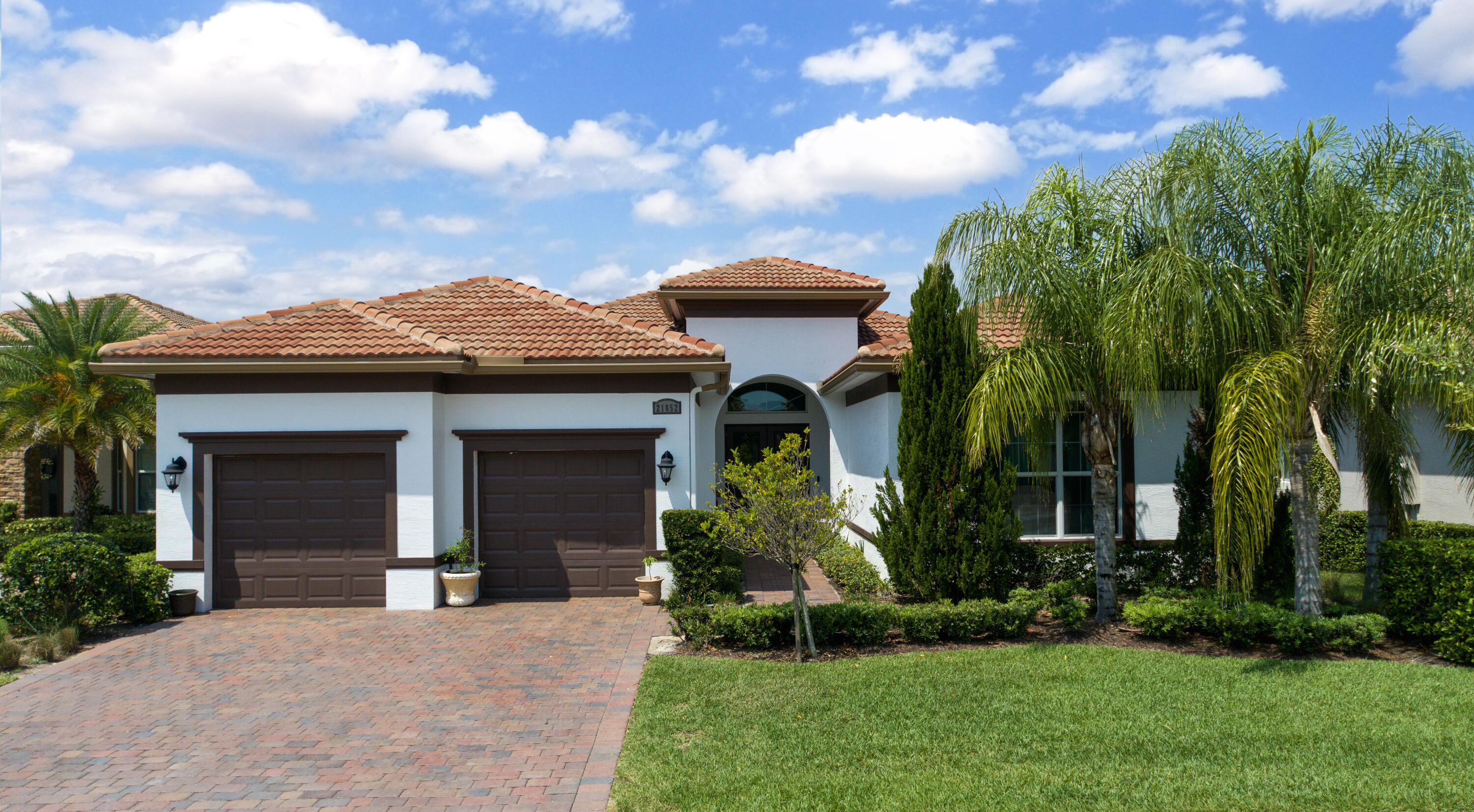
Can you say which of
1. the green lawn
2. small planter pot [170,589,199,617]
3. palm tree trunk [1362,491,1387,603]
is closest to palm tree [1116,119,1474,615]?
the green lawn

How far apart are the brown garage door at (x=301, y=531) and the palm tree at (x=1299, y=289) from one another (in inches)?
389

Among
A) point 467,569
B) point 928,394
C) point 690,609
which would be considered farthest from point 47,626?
point 928,394

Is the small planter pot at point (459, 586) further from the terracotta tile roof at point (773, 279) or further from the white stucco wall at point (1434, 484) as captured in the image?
the white stucco wall at point (1434, 484)

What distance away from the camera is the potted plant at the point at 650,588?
11477 mm

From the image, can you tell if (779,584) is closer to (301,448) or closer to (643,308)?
(301,448)

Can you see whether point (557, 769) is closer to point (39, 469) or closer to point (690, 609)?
point (690, 609)

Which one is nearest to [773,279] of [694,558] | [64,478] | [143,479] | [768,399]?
[768,399]

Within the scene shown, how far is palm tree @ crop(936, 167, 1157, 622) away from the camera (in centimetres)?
873

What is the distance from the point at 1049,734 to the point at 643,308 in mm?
14702

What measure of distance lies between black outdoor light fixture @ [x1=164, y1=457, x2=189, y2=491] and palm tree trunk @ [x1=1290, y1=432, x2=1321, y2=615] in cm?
1349

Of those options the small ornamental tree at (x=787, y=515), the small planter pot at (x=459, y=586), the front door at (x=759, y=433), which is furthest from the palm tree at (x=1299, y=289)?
the front door at (x=759, y=433)

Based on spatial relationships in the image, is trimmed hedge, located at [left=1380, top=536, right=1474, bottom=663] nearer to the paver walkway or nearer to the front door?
the paver walkway

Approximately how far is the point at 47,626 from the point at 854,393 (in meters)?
11.9

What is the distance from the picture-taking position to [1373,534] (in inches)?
399
